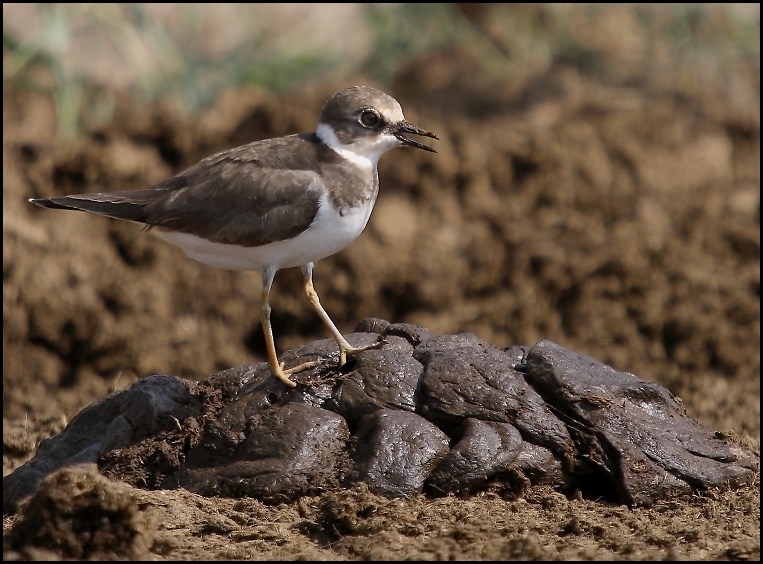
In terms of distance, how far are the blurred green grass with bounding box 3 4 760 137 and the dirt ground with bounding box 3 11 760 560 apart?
0.85 ft

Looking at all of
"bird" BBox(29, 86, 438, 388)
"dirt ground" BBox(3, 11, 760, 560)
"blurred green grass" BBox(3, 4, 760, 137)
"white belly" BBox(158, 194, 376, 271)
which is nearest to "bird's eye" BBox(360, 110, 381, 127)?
"bird" BBox(29, 86, 438, 388)

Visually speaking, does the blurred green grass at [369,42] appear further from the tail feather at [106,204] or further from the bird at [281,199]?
the bird at [281,199]

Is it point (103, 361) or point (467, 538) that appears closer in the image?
point (467, 538)

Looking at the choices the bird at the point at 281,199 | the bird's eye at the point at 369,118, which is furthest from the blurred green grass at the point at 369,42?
the bird's eye at the point at 369,118

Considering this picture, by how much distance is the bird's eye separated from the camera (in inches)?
267

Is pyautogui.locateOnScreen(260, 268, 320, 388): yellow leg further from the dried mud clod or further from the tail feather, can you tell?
the tail feather

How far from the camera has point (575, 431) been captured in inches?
230

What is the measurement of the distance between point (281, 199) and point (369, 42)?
6468 mm

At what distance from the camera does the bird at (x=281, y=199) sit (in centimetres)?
640

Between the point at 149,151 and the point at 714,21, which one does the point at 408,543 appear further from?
the point at 714,21

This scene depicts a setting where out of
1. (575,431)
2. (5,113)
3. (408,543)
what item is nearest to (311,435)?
(408,543)

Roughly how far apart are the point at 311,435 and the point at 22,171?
612 cm

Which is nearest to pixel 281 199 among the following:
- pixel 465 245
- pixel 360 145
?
pixel 360 145

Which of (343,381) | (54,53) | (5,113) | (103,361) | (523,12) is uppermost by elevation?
(523,12)
